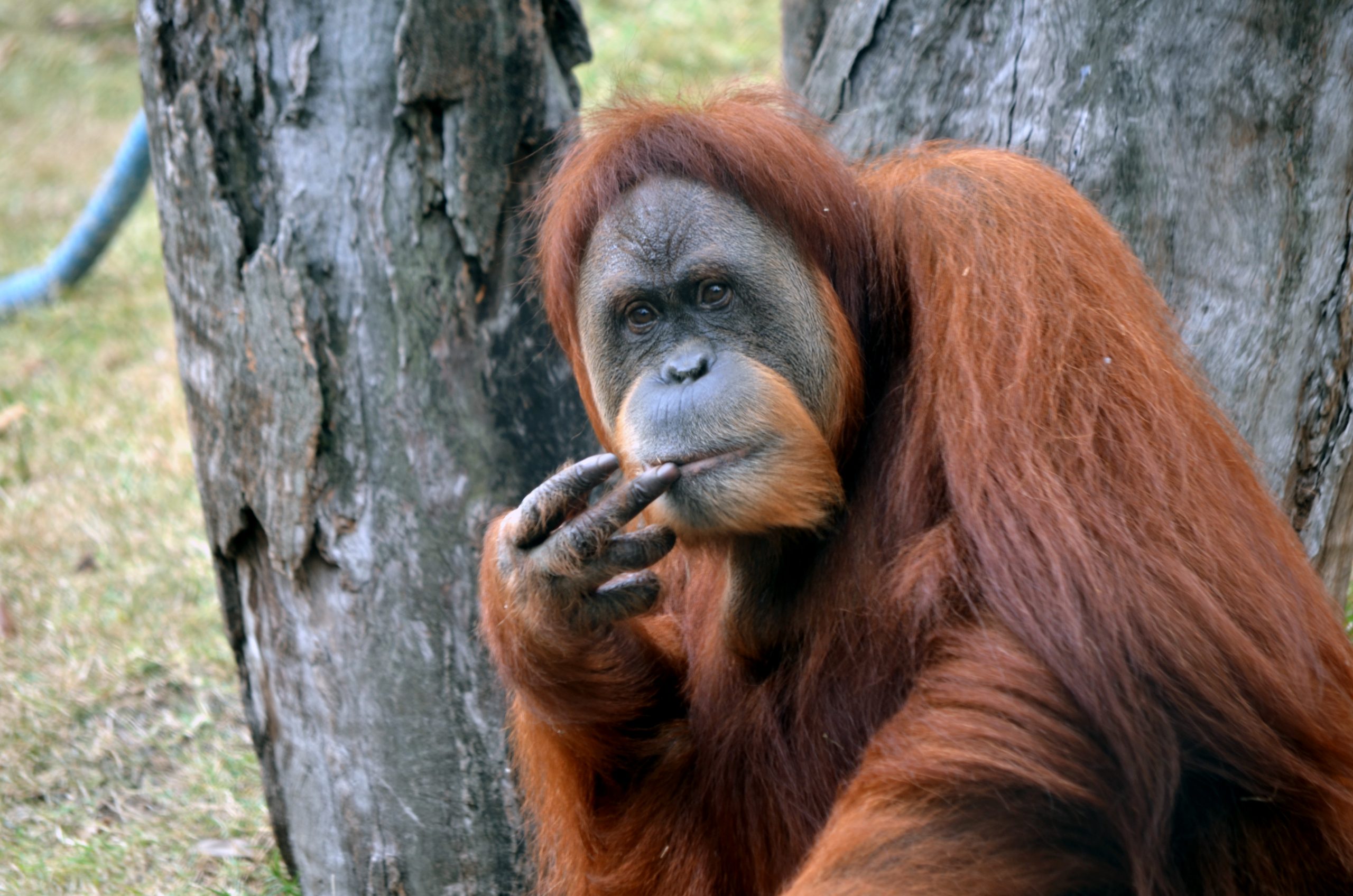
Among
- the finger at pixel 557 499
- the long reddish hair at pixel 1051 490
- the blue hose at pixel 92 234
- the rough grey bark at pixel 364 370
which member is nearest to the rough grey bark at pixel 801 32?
the rough grey bark at pixel 364 370

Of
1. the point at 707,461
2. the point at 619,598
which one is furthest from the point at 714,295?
the point at 619,598

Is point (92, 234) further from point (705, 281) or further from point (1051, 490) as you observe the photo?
point (1051, 490)

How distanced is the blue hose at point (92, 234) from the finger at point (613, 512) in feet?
16.8

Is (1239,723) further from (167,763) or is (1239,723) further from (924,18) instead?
(167,763)

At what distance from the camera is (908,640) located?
2182 millimetres

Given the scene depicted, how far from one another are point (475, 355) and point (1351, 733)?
6.44 feet

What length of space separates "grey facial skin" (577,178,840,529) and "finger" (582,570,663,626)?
28cm

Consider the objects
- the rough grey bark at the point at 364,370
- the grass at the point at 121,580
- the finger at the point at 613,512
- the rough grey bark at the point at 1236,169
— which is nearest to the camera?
the finger at the point at 613,512

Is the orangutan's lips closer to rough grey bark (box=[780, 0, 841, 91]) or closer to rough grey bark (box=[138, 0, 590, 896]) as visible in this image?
rough grey bark (box=[138, 0, 590, 896])

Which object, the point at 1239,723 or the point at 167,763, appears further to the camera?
the point at 167,763

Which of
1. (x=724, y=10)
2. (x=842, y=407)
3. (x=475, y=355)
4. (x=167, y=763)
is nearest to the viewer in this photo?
(x=842, y=407)

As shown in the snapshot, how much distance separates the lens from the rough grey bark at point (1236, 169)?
2.66m

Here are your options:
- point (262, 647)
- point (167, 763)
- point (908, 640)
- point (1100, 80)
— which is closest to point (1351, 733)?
point (908, 640)

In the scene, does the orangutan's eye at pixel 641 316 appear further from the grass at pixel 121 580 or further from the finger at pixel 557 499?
the grass at pixel 121 580
